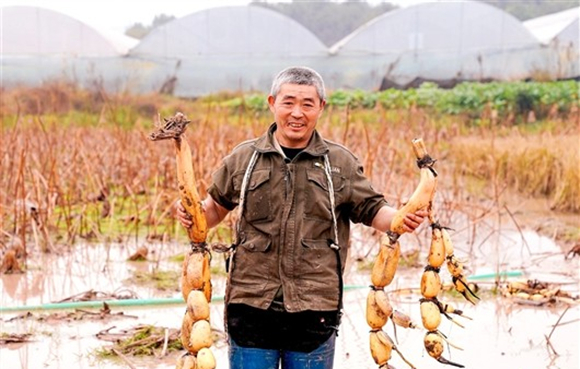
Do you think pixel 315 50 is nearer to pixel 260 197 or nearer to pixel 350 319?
pixel 350 319

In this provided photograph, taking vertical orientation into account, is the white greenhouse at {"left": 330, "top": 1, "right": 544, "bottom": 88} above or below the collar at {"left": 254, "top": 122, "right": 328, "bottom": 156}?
above

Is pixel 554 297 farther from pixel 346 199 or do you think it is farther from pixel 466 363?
pixel 346 199

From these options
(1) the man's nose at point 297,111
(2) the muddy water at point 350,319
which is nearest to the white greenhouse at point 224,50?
(2) the muddy water at point 350,319

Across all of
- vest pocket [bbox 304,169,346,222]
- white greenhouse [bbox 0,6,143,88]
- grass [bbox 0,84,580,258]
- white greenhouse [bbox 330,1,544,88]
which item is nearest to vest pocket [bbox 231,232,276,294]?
vest pocket [bbox 304,169,346,222]

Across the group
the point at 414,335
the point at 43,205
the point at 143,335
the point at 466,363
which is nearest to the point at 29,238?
the point at 43,205

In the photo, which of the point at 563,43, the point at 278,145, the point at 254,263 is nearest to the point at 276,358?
the point at 254,263

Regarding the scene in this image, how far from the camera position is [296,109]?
101 inches

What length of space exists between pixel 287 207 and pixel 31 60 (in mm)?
15404

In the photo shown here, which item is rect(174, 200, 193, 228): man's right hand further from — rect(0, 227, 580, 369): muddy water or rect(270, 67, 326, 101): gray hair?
rect(0, 227, 580, 369): muddy water

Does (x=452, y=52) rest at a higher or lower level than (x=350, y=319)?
higher

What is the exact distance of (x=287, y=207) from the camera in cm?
258

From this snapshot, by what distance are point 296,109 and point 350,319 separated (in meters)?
2.36

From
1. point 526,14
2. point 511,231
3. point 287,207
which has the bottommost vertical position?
point 511,231

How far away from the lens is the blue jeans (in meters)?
2.61
